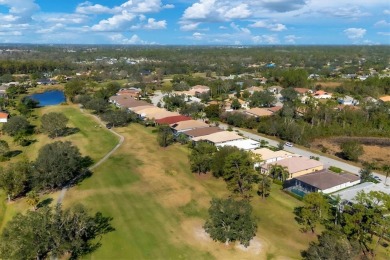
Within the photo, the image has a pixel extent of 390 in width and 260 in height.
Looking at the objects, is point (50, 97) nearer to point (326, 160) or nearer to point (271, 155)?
point (271, 155)

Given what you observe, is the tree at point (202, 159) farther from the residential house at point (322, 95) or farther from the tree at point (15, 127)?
the residential house at point (322, 95)

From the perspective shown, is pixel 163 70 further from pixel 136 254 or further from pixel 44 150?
pixel 136 254

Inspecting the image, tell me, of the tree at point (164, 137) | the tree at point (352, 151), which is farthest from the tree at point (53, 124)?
the tree at point (352, 151)

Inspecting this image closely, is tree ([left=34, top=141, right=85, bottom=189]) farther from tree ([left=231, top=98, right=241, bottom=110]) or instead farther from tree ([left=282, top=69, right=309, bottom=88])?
tree ([left=282, top=69, right=309, bottom=88])

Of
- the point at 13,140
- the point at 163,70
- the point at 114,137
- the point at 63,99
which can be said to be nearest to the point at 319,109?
the point at 114,137

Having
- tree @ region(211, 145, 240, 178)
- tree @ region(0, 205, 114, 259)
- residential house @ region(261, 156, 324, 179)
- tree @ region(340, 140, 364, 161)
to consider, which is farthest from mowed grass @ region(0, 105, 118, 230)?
tree @ region(340, 140, 364, 161)

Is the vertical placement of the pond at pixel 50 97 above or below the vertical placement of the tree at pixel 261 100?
below

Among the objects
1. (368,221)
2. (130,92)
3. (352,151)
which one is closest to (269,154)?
(352,151)
